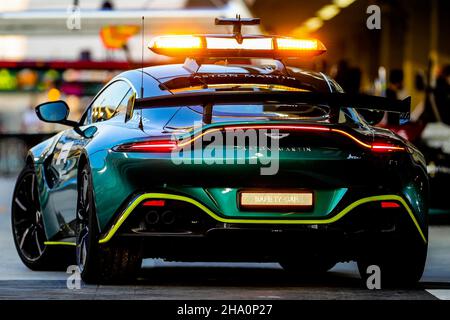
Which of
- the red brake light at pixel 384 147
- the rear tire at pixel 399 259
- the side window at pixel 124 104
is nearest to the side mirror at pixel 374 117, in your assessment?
the rear tire at pixel 399 259

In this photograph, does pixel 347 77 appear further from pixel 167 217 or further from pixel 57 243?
→ pixel 167 217

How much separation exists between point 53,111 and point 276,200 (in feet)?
7.98

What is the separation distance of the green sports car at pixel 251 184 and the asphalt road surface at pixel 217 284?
22 cm

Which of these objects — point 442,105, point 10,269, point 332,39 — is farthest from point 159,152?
point 332,39

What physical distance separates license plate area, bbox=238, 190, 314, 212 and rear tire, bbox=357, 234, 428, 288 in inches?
21.3

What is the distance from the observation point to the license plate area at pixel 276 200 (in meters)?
8.44

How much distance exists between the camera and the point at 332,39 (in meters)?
64.6

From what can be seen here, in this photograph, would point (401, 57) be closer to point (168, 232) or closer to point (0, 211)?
point (0, 211)

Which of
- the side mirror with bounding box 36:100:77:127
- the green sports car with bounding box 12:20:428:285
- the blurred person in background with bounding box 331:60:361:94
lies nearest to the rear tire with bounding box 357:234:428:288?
the green sports car with bounding box 12:20:428:285

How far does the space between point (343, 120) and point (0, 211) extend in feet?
37.8

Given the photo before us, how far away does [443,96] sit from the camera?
60.0 feet

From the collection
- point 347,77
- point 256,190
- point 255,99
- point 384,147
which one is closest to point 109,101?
point 255,99

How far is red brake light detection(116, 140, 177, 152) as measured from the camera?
845 cm
